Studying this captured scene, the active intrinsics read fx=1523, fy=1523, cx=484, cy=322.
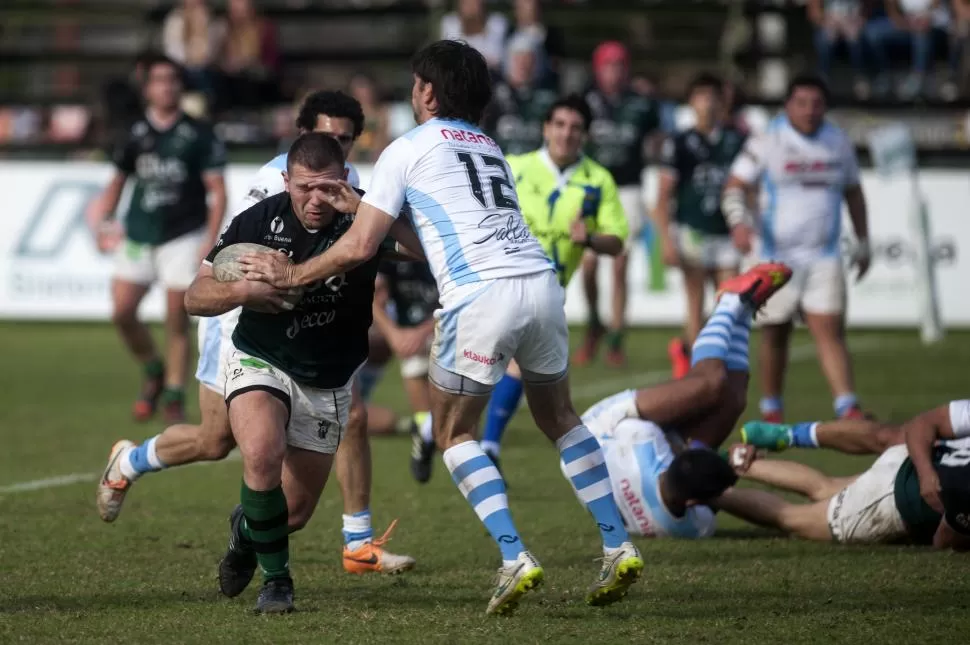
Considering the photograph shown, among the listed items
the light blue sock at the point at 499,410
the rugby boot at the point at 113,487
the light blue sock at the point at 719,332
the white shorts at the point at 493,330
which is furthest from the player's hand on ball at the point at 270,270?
the light blue sock at the point at 499,410

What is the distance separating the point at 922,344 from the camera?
635 inches

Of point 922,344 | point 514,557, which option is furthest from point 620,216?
point 922,344

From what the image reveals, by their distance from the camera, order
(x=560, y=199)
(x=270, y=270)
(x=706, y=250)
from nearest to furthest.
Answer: (x=270, y=270), (x=560, y=199), (x=706, y=250)

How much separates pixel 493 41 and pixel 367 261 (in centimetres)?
1227

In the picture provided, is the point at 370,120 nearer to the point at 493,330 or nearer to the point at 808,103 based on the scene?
the point at 808,103

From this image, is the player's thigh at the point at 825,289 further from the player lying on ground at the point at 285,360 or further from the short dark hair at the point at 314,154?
the short dark hair at the point at 314,154

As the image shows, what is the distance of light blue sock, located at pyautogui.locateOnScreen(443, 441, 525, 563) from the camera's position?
18.3 ft

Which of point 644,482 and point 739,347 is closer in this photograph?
point 644,482

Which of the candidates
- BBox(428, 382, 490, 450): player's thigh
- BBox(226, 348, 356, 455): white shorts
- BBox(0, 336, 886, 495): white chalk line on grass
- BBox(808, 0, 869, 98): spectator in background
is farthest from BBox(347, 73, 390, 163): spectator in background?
BBox(428, 382, 490, 450): player's thigh

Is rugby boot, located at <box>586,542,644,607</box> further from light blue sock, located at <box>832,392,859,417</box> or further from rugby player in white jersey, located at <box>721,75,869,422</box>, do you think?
rugby player in white jersey, located at <box>721,75,869,422</box>

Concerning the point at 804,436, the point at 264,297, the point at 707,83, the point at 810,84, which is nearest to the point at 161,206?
the point at 810,84

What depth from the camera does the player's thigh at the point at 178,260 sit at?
Answer: 11.8 m

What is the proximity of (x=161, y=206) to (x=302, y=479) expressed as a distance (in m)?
6.44

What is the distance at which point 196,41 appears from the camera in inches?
785
